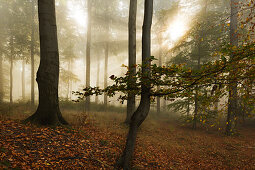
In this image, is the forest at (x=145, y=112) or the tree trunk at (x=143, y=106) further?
the tree trunk at (x=143, y=106)

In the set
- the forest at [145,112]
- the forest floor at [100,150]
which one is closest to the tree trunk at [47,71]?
the forest at [145,112]

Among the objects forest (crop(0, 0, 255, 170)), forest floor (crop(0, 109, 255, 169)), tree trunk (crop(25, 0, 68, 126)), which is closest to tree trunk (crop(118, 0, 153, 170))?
forest (crop(0, 0, 255, 170))

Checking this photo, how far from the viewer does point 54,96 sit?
221 inches

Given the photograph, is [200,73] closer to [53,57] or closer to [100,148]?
[100,148]

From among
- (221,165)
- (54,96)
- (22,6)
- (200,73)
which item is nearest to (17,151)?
(54,96)

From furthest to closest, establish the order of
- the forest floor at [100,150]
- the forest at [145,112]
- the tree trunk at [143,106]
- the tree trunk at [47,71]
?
the tree trunk at [47,71], the tree trunk at [143,106], the forest floor at [100,150], the forest at [145,112]

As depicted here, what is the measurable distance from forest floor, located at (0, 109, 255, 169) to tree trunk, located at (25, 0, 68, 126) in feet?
1.67

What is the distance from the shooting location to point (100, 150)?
5180 mm

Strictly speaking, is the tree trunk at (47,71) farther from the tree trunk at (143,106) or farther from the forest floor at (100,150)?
the tree trunk at (143,106)

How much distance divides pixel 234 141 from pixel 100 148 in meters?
7.81

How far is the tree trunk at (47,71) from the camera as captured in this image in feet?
17.8

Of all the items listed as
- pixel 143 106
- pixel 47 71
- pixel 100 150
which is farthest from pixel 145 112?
pixel 47 71

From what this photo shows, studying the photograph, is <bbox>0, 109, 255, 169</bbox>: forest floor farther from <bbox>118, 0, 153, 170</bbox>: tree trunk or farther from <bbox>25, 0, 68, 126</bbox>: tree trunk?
<bbox>118, 0, 153, 170</bbox>: tree trunk

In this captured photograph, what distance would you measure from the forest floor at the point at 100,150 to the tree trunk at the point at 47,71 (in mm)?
508
